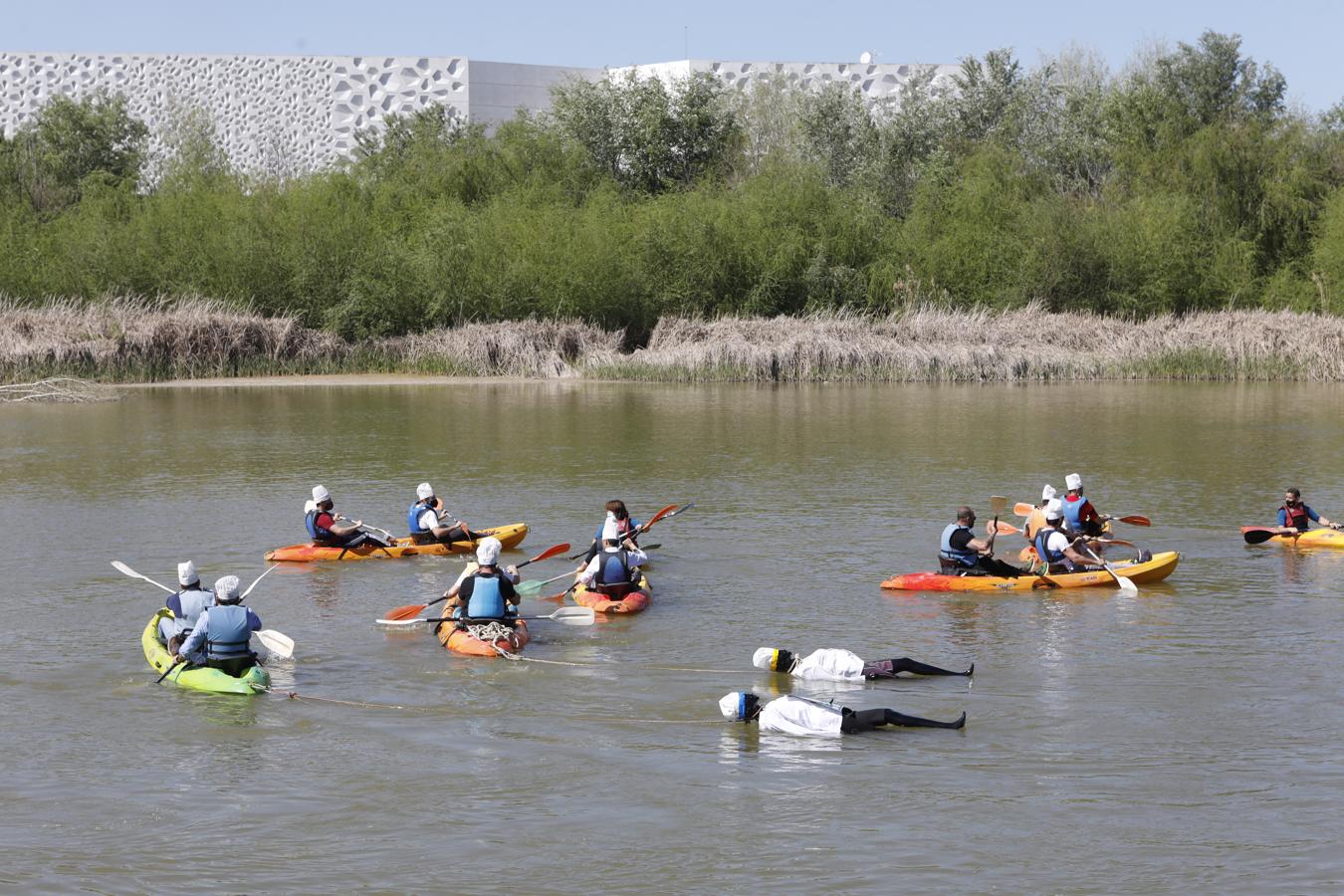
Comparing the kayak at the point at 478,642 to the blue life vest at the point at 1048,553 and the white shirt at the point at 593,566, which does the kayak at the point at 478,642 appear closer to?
the white shirt at the point at 593,566

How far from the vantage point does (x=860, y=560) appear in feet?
72.5

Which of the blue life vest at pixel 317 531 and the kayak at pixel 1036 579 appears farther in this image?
the blue life vest at pixel 317 531

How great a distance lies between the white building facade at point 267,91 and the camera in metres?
84.8

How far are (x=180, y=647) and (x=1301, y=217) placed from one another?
211 ft

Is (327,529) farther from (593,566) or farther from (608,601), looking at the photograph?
(608,601)

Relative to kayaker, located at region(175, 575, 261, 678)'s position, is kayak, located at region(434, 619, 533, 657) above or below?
below

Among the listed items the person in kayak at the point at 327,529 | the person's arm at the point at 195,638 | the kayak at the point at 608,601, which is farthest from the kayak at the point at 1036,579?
the person's arm at the point at 195,638

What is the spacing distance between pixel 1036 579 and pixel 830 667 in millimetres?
5512

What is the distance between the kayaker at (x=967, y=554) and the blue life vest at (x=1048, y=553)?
1.94 feet

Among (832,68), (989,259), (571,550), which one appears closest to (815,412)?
(571,550)

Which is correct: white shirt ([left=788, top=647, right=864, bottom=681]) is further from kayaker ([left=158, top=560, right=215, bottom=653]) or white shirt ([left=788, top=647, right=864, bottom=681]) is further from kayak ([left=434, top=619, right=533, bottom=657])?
kayaker ([left=158, top=560, right=215, bottom=653])

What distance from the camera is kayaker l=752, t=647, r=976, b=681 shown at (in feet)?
50.9

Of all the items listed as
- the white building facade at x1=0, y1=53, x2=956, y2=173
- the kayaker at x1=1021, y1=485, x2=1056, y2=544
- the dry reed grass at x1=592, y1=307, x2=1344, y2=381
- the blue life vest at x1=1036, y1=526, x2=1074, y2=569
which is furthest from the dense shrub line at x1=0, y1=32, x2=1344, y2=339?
the blue life vest at x1=1036, y1=526, x2=1074, y2=569

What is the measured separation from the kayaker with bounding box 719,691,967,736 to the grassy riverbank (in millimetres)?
41754
